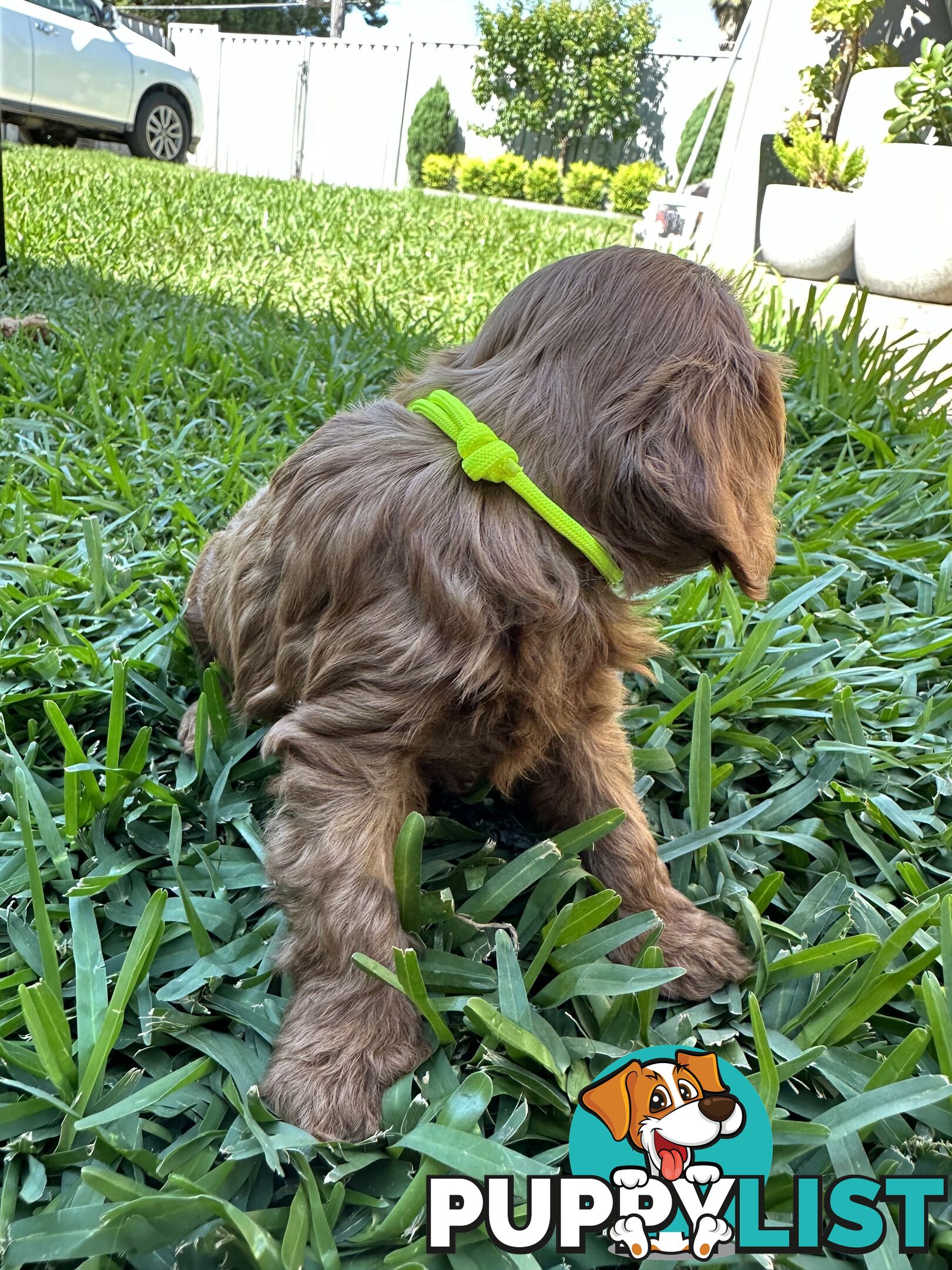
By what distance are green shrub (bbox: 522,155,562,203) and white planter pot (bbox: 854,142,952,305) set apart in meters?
13.6

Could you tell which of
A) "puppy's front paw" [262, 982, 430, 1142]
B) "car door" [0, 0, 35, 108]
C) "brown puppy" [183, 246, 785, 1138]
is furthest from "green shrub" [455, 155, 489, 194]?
"puppy's front paw" [262, 982, 430, 1142]

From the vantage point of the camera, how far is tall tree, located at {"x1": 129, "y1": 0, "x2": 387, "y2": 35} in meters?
21.3

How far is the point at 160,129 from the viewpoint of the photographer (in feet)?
47.3

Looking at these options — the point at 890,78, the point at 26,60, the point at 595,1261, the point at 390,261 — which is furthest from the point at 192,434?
the point at 26,60

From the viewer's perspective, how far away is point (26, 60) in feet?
40.5

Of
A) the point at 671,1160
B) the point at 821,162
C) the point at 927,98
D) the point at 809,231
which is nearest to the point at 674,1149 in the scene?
the point at 671,1160

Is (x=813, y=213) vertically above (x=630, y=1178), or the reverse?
(x=813, y=213)

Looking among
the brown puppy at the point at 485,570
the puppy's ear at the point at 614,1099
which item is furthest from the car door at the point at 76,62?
the puppy's ear at the point at 614,1099

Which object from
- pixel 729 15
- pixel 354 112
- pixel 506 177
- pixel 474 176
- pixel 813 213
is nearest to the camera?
pixel 813 213

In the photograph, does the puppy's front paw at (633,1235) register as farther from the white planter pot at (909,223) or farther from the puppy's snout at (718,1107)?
the white planter pot at (909,223)

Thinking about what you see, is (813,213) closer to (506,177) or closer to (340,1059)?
(340,1059)

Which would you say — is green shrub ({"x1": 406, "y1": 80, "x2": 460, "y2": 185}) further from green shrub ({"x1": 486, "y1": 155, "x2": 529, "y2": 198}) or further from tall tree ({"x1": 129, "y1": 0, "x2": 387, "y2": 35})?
tall tree ({"x1": 129, "y1": 0, "x2": 387, "y2": 35})

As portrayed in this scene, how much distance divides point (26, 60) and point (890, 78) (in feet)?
36.3

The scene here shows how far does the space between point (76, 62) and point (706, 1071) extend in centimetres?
1528
